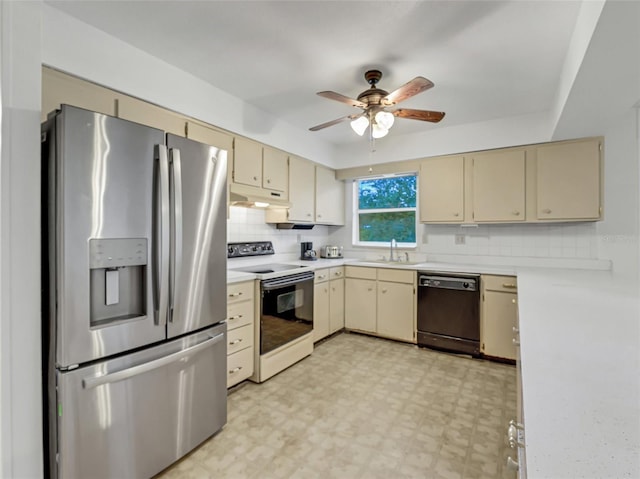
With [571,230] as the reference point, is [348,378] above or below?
below

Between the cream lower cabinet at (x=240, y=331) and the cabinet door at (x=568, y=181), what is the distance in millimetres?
2863

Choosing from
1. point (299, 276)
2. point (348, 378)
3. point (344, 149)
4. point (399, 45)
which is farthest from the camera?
point (344, 149)

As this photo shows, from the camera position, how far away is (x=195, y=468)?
5.64 ft

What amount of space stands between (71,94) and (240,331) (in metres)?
1.86

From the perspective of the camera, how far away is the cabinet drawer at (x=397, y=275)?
11.6 ft

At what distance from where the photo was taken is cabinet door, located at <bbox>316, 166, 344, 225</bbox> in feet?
13.3

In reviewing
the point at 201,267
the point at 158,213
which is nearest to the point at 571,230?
the point at 201,267

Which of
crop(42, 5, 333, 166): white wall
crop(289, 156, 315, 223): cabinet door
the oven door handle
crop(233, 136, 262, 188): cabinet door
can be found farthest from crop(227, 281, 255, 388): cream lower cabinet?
crop(42, 5, 333, 166): white wall

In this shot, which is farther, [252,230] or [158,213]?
[252,230]

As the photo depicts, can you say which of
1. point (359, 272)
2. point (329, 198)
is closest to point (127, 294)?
point (359, 272)

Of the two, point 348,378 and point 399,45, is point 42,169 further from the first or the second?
point 348,378

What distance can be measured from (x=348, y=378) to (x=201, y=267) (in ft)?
5.47

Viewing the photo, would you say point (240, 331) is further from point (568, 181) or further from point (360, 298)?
point (568, 181)

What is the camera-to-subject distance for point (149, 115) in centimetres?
217
